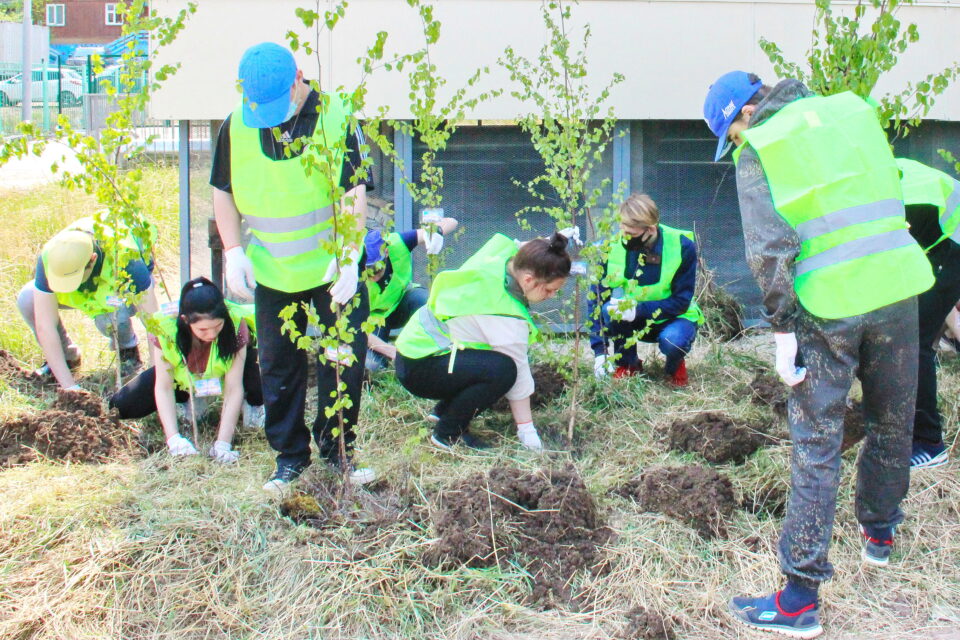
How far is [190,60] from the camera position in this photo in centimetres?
608

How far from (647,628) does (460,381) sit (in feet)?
4.99

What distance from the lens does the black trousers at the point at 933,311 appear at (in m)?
3.98

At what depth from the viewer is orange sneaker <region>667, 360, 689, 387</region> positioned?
17.1 feet

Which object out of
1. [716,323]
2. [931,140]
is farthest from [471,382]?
[931,140]

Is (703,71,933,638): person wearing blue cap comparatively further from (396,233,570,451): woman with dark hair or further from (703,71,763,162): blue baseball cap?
(396,233,570,451): woman with dark hair

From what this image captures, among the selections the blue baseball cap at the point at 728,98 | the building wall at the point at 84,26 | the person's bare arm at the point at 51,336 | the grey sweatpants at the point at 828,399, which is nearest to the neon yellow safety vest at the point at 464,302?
the blue baseball cap at the point at 728,98

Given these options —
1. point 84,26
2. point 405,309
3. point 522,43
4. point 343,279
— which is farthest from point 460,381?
point 84,26

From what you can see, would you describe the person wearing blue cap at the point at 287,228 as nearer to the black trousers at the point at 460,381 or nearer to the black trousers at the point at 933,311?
the black trousers at the point at 460,381

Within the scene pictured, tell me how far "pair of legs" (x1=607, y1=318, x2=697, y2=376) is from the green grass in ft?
3.08

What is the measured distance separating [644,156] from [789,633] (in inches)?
159

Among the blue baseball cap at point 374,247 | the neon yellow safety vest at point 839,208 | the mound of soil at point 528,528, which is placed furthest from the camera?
the blue baseball cap at point 374,247

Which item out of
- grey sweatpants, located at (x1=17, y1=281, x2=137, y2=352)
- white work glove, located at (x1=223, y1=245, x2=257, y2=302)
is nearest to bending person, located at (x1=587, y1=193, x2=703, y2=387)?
white work glove, located at (x1=223, y1=245, x2=257, y2=302)

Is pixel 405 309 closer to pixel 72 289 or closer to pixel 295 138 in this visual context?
pixel 72 289

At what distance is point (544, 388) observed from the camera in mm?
4938
